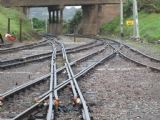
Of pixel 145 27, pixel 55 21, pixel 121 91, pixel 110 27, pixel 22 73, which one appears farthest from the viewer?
pixel 55 21

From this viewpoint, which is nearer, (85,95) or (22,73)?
(85,95)

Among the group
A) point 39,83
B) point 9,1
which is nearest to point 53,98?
point 39,83

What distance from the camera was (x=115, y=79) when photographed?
1752 centimetres

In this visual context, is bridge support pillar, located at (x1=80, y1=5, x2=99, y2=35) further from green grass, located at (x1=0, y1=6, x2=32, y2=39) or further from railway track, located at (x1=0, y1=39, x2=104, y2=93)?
railway track, located at (x1=0, y1=39, x2=104, y2=93)

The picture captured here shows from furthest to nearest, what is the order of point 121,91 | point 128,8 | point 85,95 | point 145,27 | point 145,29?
point 128,8 → point 145,27 → point 145,29 → point 121,91 → point 85,95

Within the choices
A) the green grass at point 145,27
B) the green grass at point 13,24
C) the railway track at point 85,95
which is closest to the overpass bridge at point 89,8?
the green grass at point 145,27

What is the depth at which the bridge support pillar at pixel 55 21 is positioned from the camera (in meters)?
91.9

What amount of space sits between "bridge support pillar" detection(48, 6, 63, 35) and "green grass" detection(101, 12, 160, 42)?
9.29 meters

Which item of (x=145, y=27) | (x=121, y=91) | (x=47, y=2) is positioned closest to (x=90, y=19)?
(x=47, y=2)

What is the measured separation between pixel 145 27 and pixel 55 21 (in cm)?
4167

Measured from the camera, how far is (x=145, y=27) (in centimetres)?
5934

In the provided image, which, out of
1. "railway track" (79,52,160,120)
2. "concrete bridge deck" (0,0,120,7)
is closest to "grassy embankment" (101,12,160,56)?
"concrete bridge deck" (0,0,120,7)

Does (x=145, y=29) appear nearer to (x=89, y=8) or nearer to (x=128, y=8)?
(x=128, y=8)

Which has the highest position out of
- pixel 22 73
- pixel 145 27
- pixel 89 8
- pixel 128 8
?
pixel 89 8
